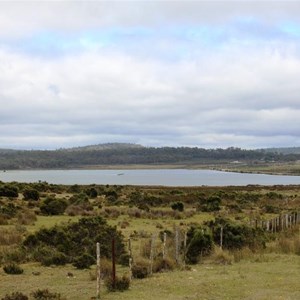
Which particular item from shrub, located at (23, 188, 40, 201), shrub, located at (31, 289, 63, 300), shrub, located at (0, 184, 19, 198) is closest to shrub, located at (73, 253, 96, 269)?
shrub, located at (31, 289, 63, 300)

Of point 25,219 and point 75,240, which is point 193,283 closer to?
point 75,240

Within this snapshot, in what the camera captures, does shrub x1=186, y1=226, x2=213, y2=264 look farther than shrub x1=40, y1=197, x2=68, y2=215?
No

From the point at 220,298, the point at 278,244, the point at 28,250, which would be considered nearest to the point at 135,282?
the point at 220,298

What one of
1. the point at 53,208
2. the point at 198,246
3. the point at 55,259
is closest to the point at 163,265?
the point at 198,246

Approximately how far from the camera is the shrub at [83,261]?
17.4m

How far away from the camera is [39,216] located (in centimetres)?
3359

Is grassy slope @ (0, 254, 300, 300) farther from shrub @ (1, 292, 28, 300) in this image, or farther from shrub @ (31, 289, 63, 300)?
shrub @ (1, 292, 28, 300)

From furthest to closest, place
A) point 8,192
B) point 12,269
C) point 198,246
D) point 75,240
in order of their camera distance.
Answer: point 8,192
point 75,240
point 198,246
point 12,269

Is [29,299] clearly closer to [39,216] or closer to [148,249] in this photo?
[148,249]

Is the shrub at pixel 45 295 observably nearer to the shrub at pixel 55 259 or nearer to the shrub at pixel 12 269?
the shrub at pixel 12 269

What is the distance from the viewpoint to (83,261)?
17453mm

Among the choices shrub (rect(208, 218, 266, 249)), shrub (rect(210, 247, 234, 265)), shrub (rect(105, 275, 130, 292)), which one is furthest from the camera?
shrub (rect(208, 218, 266, 249))

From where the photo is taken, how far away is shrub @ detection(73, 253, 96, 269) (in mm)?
17422

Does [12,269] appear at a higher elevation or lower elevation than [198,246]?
lower
